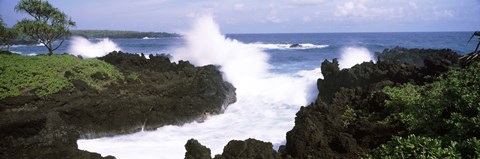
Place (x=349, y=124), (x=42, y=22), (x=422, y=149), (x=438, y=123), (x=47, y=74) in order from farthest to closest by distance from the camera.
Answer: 1. (x=42, y=22)
2. (x=47, y=74)
3. (x=349, y=124)
4. (x=438, y=123)
5. (x=422, y=149)

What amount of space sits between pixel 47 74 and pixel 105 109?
4.60 metres

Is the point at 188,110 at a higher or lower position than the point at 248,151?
lower

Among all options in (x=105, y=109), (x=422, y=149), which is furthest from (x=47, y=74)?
(x=422, y=149)

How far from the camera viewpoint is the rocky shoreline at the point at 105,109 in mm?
11031

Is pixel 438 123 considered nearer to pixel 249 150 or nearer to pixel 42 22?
pixel 249 150

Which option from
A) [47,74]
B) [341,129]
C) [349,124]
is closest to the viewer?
[341,129]

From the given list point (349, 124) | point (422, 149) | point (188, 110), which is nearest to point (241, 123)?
point (188, 110)

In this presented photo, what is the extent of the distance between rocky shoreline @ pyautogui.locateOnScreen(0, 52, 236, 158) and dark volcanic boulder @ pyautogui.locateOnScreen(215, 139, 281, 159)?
3.51 meters

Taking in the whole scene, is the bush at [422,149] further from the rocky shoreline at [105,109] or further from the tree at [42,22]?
the tree at [42,22]

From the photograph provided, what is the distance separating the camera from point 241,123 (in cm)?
1780

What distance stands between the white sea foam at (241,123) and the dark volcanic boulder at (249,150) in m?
4.55

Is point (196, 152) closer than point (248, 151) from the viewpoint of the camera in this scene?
No

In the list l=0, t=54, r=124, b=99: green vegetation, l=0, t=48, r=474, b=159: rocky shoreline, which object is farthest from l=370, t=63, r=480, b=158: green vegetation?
l=0, t=54, r=124, b=99: green vegetation

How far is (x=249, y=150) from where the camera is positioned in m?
8.42
